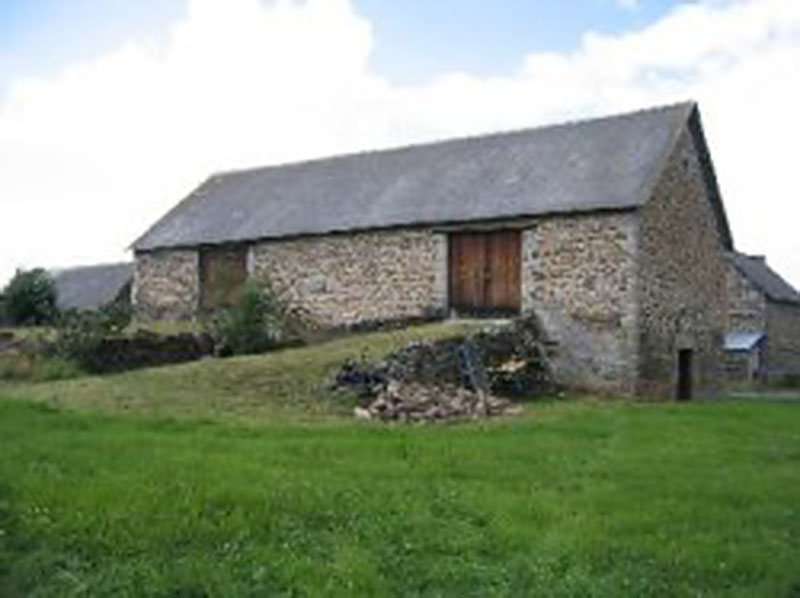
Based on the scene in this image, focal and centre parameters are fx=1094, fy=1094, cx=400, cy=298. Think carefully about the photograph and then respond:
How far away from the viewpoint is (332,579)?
8938 mm

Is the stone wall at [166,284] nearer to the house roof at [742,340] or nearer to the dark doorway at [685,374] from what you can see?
the dark doorway at [685,374]

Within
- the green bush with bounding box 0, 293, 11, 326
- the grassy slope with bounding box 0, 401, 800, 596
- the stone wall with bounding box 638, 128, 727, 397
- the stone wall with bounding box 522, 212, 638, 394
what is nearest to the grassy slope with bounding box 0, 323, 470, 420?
the grassy slope with bounding box 0, 401, 800, 596

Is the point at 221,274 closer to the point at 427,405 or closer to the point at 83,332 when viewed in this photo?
the point at 83,332

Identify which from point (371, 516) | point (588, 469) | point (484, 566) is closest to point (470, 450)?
point (588, 469)

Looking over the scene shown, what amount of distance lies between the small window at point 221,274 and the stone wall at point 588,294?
10890mm

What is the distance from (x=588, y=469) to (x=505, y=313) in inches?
600

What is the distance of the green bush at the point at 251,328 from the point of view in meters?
28.8

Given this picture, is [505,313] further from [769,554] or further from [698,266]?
[769,554]

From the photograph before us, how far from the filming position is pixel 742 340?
2103 inches

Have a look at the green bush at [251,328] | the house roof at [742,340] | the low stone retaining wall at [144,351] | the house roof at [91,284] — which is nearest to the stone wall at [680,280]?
the green bush at [251,328]

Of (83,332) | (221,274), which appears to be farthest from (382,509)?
(221,274)

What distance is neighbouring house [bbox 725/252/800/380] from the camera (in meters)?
52.7

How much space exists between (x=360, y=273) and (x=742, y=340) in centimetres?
2804

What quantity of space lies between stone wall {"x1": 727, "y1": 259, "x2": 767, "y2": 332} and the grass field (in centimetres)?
3749
